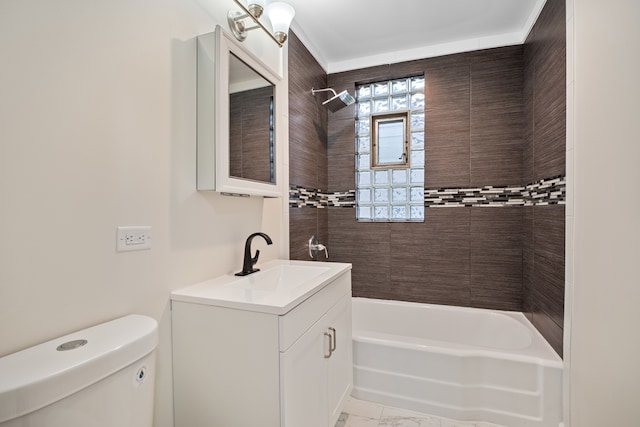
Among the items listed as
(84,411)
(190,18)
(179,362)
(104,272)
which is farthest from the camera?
(190,18)

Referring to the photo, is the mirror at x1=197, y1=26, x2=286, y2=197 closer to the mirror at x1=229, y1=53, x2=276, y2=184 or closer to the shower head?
the mirror at x1=229, y1=53, x2=276, y2=184

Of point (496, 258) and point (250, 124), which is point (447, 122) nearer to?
point (496, 258)

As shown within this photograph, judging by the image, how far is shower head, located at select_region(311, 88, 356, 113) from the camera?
2.45m

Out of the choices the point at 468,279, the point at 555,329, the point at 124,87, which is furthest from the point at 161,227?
the point at 468,279

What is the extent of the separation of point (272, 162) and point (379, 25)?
53.4 inches

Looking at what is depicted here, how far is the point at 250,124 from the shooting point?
5.22ft

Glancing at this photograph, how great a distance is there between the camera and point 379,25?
2.23 m

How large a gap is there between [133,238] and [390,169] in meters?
2.09

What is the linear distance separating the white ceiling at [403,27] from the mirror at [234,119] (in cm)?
77

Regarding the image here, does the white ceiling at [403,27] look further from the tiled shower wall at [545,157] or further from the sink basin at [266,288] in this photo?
the sink basin at [266,288]

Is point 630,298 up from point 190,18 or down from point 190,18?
down

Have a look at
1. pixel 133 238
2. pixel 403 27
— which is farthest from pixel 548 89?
pixel 133 238

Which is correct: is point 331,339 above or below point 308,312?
below

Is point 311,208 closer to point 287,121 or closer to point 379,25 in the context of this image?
point 287,121
